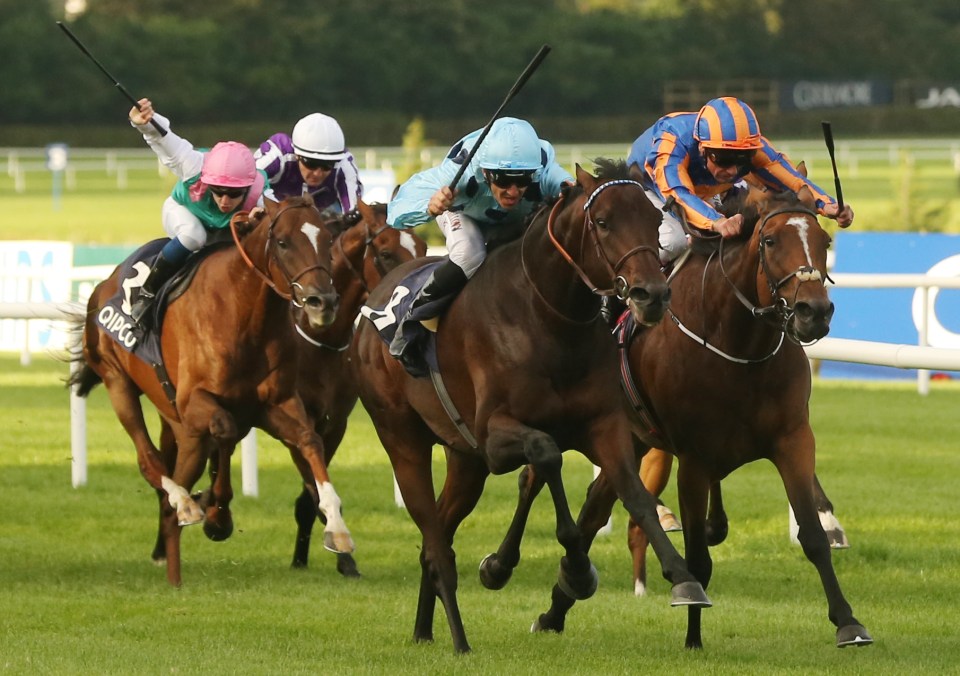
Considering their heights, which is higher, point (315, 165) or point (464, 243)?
point (315, 165)

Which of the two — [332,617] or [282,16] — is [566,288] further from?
[282,16]

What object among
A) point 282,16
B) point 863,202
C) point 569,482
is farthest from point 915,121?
point 569,482

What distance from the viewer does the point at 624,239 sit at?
547cm

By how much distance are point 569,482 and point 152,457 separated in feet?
10.9

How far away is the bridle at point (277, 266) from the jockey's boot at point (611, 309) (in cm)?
119

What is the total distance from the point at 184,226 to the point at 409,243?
1030mm

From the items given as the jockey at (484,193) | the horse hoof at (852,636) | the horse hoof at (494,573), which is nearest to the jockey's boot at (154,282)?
the jockey at (484,193)

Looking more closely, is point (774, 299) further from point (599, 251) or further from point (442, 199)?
point (442, 199)

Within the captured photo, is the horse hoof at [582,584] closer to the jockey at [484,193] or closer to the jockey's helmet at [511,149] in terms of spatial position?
the jockey at [484,193]

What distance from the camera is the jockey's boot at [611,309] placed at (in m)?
5.90

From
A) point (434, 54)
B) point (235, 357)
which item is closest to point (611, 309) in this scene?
point (235, 357)

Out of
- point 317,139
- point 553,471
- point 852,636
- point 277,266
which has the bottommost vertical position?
point 852,636

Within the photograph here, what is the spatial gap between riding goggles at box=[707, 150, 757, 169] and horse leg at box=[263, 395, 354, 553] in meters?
1.97

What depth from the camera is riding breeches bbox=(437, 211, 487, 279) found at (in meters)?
6.23
